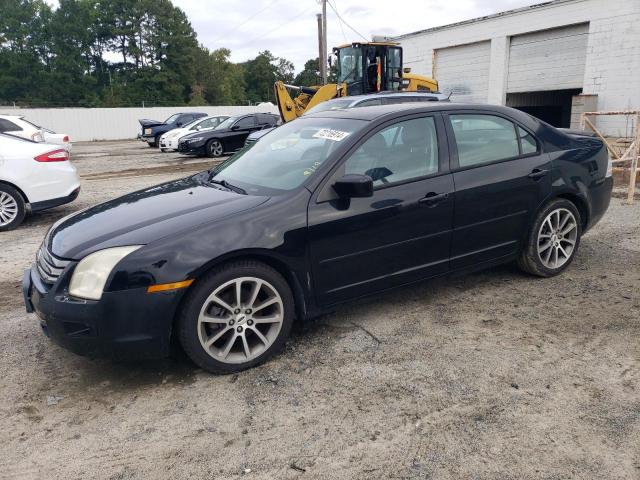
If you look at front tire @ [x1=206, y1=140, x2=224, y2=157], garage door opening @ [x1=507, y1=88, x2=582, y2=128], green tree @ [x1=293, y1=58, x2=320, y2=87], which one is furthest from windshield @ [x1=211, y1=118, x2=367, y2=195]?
green tree @ [x1=293, y1=58, x2=320, y2=87]

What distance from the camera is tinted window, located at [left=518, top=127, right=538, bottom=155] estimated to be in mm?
4406

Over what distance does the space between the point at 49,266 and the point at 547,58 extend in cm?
1915

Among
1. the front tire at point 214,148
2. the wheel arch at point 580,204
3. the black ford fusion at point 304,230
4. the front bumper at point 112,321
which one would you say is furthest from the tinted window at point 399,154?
the front tire at point 214,148

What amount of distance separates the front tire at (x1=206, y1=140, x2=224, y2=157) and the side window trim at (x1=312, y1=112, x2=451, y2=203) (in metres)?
14.2

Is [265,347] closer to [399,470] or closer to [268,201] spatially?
[268,201]

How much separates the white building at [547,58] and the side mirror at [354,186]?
14.8 m

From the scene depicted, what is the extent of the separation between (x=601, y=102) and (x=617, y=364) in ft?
53.0

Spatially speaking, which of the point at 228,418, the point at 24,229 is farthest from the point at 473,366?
the point at 24,229

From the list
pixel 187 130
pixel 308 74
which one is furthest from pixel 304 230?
pixel 308 74

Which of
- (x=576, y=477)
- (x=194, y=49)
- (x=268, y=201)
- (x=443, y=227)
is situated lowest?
(x=576, y=477)

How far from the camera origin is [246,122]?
18203 millimetres

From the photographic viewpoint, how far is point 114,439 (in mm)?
2680

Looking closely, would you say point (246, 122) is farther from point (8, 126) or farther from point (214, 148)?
point (8, 126)

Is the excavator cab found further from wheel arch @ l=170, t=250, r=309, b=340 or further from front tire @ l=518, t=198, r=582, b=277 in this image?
wheel arch @ l=170, t=250, r=309, b=340
